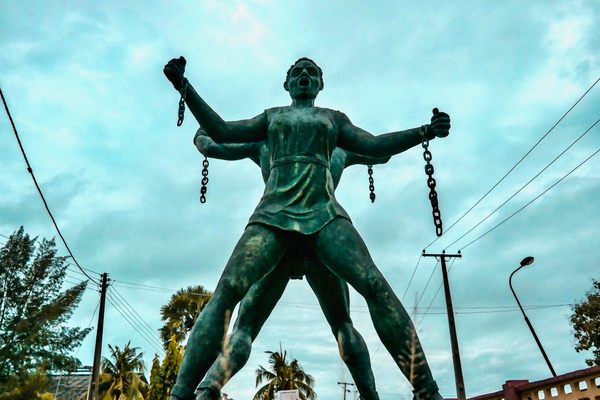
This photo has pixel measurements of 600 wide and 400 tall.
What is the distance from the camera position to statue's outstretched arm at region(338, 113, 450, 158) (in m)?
3.84

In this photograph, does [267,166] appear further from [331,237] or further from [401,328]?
[401,328]

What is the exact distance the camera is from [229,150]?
4418 millimetres

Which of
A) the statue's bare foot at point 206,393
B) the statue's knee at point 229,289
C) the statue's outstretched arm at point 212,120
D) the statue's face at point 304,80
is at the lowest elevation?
the statue's bare foot at point 206,393

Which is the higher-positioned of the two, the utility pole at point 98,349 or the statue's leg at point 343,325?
the utility pole at point 98,349

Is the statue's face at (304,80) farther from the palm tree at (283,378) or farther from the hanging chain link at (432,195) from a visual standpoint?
the palm tree at (283,378)

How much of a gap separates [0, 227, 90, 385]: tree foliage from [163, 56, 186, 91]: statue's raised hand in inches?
87.1

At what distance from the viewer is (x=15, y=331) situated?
14.2 ft

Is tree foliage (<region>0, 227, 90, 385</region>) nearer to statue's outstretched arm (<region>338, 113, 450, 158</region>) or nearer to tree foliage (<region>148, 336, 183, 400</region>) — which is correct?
statue's outstretched arm (<region>338, 113, 450, 158</region>)

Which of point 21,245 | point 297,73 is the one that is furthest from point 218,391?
point 21,245

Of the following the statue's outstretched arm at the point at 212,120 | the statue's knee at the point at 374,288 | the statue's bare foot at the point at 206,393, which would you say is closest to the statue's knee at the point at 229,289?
the statue's bare foot at the point at 206,393

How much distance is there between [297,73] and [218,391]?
240cm

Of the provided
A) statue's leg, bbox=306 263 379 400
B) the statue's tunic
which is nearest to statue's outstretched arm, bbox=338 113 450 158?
the statue's tunic

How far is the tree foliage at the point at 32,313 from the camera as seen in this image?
4254mm

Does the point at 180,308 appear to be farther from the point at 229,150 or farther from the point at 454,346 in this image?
the point at 229,150
